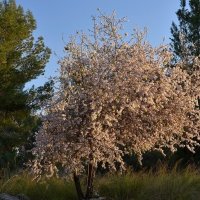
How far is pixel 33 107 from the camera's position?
2338cm

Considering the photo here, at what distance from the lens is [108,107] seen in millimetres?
9977

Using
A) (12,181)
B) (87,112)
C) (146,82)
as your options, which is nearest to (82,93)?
(87,112)

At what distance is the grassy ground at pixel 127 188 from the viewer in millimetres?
11320

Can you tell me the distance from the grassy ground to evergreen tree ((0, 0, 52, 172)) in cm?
1013

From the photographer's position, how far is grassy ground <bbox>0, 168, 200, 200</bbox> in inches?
446

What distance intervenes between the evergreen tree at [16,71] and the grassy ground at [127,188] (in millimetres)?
10134

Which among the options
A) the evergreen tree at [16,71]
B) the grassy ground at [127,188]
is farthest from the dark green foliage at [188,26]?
the grassy ground at [127,188]

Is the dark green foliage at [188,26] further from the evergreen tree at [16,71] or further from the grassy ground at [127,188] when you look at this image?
the grassy ground at [127,188]

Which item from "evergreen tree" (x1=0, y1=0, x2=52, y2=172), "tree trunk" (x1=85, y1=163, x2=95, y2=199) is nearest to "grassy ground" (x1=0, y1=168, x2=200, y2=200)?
"tree trunk" (x1=85, y1=163, x2=95, y2=199)

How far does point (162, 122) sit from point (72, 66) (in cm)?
227

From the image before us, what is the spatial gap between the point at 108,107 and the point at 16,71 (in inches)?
556

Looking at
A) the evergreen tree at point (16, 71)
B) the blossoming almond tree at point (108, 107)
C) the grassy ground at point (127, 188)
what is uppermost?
the evergreen tree at point (16, 71)

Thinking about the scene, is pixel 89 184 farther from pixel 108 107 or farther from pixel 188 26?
pixel 188 26

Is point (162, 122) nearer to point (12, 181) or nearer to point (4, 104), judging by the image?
point (12, 181)
